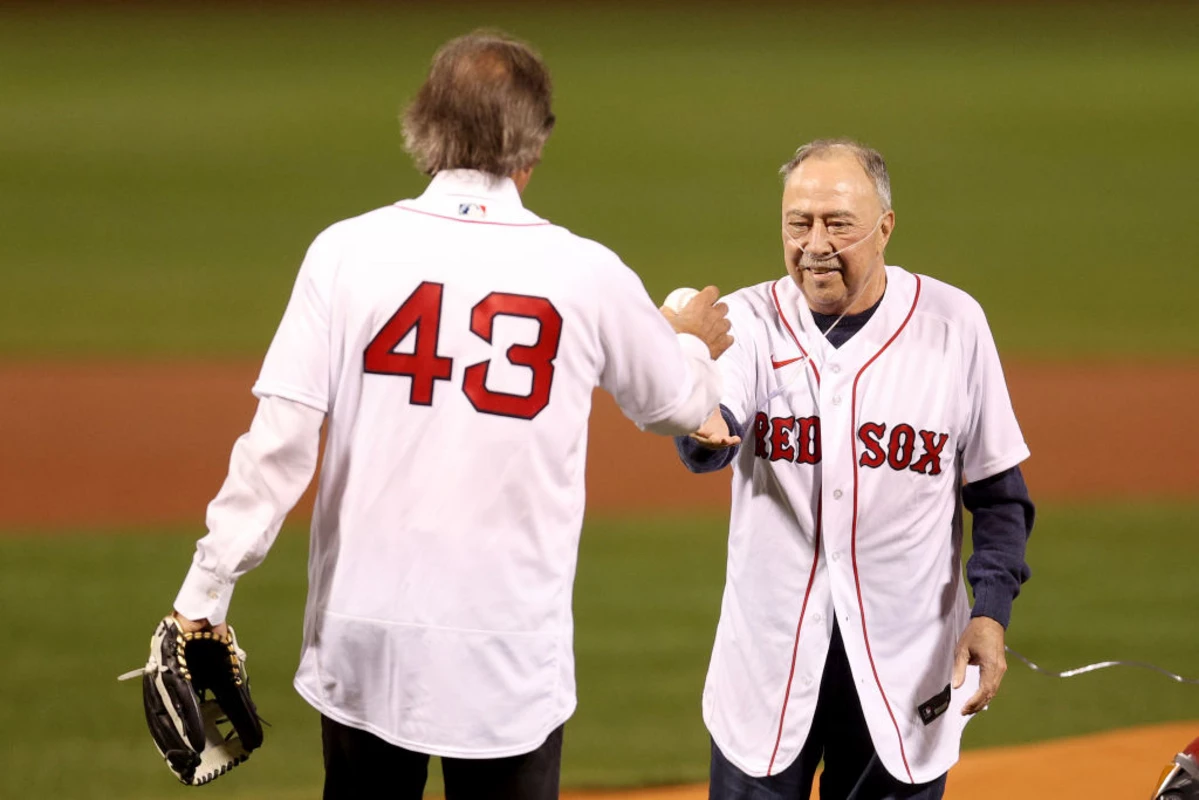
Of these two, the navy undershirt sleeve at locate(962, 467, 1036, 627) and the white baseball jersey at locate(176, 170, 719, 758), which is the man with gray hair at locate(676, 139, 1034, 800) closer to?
A: the navy undershirt sleeve at locate(962, 467, 1036, 627)

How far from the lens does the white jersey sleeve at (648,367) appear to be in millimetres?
2357

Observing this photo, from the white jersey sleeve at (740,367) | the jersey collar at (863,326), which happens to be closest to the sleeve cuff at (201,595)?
the white jersey sleeve at (740,367)

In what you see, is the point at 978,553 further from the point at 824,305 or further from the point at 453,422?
the point at 453,422

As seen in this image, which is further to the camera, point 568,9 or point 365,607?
point 568,9

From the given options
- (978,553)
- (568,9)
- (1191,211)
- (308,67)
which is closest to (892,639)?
(978,553)

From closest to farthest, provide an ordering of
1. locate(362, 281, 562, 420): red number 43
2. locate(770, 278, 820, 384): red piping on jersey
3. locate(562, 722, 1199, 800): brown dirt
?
locate(362, 281, 562, 420): red number 43 < locate(770, 278, 820, 384): red piping on jersey < locate(562, 722, 1199, 800): brown dirt

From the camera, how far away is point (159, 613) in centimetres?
629

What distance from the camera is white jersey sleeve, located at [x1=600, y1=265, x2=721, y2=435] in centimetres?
236

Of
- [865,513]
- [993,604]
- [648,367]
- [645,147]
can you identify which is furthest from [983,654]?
[645,147]

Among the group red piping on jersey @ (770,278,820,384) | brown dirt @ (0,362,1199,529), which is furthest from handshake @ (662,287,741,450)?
brown dirt @ (0,362,1199,529)

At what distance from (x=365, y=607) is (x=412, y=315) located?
0.48 metres

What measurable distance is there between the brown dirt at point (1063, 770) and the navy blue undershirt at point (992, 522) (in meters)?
1.59

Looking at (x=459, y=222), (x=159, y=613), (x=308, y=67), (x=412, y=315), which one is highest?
(x=308, y=67)

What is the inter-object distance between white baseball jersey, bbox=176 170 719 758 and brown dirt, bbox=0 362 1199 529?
17.7 ft
